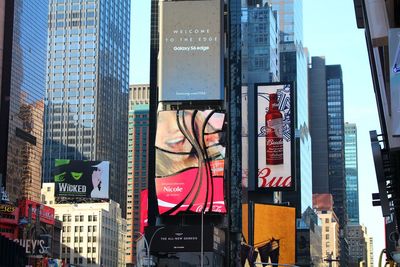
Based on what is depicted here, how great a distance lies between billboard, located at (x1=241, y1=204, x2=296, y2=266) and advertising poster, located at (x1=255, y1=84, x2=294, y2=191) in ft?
18.1

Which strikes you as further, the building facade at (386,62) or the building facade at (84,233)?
the building facade at (84,233)

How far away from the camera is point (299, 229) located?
163500 mm

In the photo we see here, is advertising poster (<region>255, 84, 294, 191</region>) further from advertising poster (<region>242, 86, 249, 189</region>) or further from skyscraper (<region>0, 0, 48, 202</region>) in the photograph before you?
skyscraper (<region>0, 0, 48, 202</region>)

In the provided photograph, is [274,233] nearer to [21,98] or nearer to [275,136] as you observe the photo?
[275,136]

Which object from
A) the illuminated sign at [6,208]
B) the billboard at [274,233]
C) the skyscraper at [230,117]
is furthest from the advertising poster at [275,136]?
the illuminated sign at [6,208]

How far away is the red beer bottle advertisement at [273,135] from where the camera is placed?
119m

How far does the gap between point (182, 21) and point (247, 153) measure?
46588 mm

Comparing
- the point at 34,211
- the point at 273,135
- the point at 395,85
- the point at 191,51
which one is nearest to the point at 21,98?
the point at 34,211

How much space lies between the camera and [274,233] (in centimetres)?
12588

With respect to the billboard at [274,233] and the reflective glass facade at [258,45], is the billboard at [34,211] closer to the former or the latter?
the reflective glass facade at [258,45]

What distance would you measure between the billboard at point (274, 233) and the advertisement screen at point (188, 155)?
2238 centimetres

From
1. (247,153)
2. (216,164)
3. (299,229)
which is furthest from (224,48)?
(299,229)

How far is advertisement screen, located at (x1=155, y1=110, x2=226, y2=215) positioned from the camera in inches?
4045

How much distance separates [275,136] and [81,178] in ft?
206
